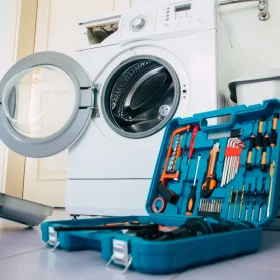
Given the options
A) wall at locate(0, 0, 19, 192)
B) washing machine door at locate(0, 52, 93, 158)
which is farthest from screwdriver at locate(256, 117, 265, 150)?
wall at locate(0, 0, 19, 192)

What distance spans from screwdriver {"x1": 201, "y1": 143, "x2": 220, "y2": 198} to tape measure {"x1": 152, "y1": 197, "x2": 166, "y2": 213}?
0.13 meters

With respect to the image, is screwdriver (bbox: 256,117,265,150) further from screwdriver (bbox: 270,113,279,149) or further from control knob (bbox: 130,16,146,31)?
control knob (bbox: 130,16,146,31)

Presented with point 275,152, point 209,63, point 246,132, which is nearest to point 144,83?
point 209,63

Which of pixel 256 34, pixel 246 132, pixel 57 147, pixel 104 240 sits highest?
pixel 256 34

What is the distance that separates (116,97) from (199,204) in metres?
0.66

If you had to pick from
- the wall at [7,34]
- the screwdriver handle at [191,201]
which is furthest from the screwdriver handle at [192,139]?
the wall at [7,34]

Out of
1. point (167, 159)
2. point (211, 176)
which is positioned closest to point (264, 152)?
point (211, 176)

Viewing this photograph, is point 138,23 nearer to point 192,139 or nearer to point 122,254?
point 192,139

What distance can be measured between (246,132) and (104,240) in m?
0.54

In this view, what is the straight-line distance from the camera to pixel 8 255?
2.29 ft

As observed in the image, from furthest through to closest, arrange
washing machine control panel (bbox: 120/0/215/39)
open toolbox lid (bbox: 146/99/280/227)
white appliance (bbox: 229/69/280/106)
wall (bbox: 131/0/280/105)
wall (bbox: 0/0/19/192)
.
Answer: wall (bbox: 0/0/19/192) < wall (bbox: 131/0/280/105) < washing machine control panel (bbox: 120/0/215/39) < white appliance (bbox: 229/69/280/106) < open toolbox lid (bbox: 146/99/280/227)

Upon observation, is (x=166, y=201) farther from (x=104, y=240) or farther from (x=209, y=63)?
(x=209, y=63)

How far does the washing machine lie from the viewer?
1.18 metres

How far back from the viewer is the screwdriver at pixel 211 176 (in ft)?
2.94
